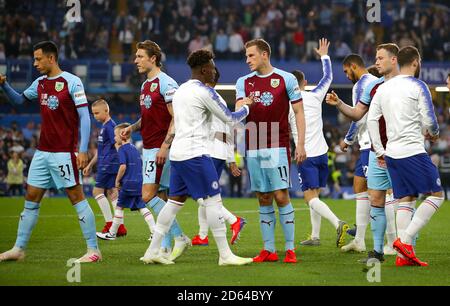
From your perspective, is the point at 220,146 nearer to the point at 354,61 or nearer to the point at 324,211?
the point at 324,211

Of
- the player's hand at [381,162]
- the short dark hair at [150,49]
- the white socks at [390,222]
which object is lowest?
the white socks at [390,222]

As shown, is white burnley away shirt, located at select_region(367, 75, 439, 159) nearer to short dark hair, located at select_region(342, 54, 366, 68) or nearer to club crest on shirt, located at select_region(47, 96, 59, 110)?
short dark hair, located at select_region(342, 54, 366, 68)

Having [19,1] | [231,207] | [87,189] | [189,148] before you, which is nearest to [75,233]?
[189,148]

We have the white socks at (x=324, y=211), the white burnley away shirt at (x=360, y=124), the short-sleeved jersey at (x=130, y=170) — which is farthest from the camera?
the short-sleeved jersey at (x=130, y=170)

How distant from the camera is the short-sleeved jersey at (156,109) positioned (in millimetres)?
10258

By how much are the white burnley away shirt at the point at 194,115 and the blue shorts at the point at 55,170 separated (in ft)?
3.96

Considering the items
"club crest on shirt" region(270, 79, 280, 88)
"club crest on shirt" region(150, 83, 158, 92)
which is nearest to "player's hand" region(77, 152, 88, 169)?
"club crest on shirt" region(150, 83, 158, 92)

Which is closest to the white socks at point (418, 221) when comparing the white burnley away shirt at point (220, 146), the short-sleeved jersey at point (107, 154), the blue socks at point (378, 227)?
the blue socks at point (378, 227)

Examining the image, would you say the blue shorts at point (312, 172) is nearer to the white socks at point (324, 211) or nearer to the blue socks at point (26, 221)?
the white socks at point (324, 211)

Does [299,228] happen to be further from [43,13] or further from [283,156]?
[43,13]

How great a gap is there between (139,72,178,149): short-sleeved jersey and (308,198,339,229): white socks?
2664 mm

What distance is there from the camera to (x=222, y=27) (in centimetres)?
3306

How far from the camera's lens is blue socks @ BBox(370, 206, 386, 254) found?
9.88m

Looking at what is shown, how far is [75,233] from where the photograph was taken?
44.6ft
